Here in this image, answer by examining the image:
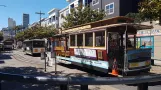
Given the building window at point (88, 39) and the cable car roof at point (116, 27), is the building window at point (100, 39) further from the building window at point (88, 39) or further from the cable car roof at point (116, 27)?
the building window at point (88, 39)

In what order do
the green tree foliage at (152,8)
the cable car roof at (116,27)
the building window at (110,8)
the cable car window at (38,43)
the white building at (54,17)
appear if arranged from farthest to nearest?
the white building at (54,17)
the building window at (110,8)
the cable car window at (38,43)
the cable car roof at (116,27)
the green tree foliage at (152,8)

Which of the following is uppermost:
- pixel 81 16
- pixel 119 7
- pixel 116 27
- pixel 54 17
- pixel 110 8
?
pixel 54 17

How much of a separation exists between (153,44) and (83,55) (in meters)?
12.8

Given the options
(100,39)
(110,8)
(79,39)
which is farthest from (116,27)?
(110,8)

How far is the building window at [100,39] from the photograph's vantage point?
11.8 metres

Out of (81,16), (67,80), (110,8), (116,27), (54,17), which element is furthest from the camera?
(54,17)

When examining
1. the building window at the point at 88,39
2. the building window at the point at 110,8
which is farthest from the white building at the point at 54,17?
the building window at the point at 88,39

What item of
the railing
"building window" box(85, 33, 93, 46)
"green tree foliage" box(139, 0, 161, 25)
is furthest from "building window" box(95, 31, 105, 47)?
the railing

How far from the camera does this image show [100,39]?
12094mm

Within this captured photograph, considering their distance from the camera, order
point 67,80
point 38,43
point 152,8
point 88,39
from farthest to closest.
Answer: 1. point 38,43
2. point 88,39
3. point 152,8
4. point 67,80

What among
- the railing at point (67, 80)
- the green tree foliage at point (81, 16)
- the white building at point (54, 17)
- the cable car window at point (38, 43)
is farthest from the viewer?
the white building at point (54, 17)

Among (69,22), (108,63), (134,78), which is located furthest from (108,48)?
(69,22)

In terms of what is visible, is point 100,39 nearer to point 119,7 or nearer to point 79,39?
point 79,39

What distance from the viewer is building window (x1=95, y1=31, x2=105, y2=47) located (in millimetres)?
11812
